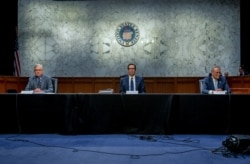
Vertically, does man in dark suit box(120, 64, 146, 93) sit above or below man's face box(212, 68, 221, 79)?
below

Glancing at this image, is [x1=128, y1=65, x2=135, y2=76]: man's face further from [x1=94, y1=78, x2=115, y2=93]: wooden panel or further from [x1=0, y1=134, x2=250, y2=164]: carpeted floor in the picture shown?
[x1=94, y1=78, x2=115, y2=93]: wooden panel

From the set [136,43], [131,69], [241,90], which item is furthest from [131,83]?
[136,43]

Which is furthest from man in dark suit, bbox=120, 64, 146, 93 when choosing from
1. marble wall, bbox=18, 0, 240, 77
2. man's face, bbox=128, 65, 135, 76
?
marble wall, bbox=18, 0, 240, 77

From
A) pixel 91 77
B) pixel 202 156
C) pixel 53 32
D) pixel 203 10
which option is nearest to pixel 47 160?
pixel 202 156

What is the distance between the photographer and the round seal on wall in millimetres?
8500

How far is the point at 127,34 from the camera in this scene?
8516 millimetres

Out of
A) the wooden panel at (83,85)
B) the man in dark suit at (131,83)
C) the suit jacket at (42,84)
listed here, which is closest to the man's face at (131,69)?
the man in dark suit at (131,83)

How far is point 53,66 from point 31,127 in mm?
4397

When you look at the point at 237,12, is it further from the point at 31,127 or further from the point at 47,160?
the point at 47,160

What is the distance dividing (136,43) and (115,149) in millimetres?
5504

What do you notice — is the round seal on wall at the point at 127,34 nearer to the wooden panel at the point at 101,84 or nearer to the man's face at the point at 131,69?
the wooden panel at the point at 101,84

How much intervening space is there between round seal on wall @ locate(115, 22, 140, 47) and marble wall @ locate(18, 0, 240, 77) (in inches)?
3.4

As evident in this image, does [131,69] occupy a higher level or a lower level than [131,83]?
higher

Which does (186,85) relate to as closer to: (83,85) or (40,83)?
(83,85)
